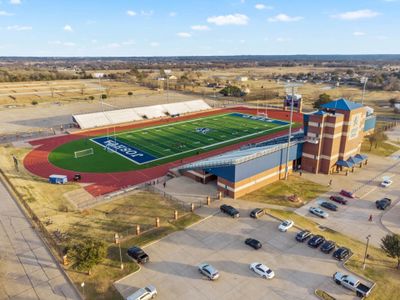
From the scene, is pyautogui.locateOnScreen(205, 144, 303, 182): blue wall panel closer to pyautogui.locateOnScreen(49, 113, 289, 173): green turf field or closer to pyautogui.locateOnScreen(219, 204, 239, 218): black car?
pyautogui.locateOnScreen(219, 204, 239, 218): black car

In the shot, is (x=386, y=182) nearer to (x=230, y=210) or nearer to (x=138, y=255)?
(x=230, y=210)

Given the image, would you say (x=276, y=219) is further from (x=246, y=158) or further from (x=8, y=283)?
(x=8, y=283)

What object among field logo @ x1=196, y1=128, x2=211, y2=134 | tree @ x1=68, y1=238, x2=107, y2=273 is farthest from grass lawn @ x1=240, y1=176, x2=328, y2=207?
field logo @ x1=196, y1=128, x2=211, y2=134

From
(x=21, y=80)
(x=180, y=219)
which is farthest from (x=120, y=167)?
(x=21, y=80)

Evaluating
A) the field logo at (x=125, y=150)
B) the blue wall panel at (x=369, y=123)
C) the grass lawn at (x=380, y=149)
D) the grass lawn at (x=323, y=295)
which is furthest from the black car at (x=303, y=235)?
the blue wall panel at (x=369, y=123)

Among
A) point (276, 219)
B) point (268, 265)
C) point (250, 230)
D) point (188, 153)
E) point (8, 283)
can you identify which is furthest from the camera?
point (188, 153)

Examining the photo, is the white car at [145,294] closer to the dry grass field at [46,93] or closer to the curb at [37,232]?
the curb at [37,232]
